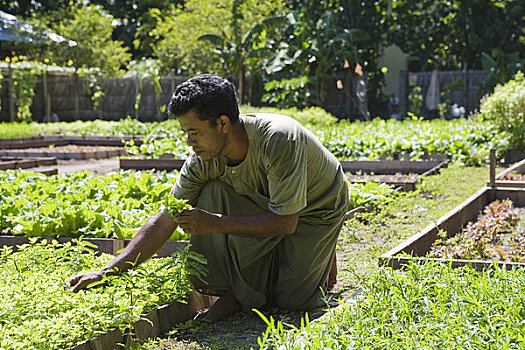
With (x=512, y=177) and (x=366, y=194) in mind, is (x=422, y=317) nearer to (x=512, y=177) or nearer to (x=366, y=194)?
(x=366, y=194)

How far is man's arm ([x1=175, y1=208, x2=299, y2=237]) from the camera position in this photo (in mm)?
3371

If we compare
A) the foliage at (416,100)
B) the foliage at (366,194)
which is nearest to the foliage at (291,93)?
the foliage at (416,100)

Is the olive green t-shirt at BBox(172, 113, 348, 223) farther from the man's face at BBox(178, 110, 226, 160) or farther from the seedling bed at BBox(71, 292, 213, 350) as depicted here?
the seedling bed at BBox(71, 292, 213, 350)

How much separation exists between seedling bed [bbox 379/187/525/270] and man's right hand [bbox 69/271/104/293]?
1489mm

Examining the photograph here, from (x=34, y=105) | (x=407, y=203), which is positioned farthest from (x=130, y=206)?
(x=34, y=105)

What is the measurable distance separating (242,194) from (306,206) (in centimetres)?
35

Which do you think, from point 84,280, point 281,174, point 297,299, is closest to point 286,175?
point 281,174

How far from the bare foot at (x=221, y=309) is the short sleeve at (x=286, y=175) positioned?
607 millimetres

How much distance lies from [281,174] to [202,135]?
0.44 metres

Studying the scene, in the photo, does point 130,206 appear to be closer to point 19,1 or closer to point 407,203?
point 407,203

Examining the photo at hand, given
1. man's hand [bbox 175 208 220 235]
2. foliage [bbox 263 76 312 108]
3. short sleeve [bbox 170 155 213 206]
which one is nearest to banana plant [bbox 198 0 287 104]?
foliage [bbox 263 76 312 108]

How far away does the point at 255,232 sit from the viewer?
3477 mm

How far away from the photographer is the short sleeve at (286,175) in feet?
11.2

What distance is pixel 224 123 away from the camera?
3.41 meters
